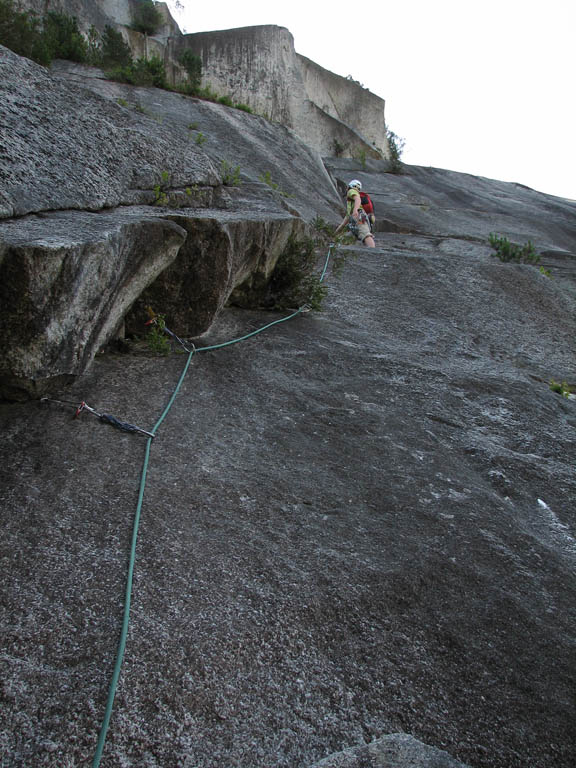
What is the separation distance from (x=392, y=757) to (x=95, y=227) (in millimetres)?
3367

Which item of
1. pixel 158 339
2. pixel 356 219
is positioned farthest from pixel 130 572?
pixel 356 219

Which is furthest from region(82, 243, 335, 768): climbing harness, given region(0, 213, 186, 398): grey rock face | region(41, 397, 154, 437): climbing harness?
region(0, 213, 186, 398): grey rock face

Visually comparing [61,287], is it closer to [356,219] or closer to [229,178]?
[229,178]

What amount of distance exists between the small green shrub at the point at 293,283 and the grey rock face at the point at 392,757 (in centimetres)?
494

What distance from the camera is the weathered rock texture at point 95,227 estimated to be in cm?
321

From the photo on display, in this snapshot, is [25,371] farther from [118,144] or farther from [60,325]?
[118,144]

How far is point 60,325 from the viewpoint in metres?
3.38

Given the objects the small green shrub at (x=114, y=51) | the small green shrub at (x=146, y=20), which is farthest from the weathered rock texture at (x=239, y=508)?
the small green shrub at (x=146, y=20)

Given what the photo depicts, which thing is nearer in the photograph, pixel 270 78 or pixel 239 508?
pixel 239 508

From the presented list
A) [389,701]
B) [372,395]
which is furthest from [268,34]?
[389,701]

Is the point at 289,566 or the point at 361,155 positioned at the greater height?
the point at 361,155

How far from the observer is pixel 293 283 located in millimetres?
6527

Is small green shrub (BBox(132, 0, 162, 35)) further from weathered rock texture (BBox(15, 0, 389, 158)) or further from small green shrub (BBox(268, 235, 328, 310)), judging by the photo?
small green shrub (BBox(268, 235, 328, 310))

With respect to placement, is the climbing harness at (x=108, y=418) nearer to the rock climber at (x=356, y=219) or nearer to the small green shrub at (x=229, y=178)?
the small green shrub at (x=229, y=178)
